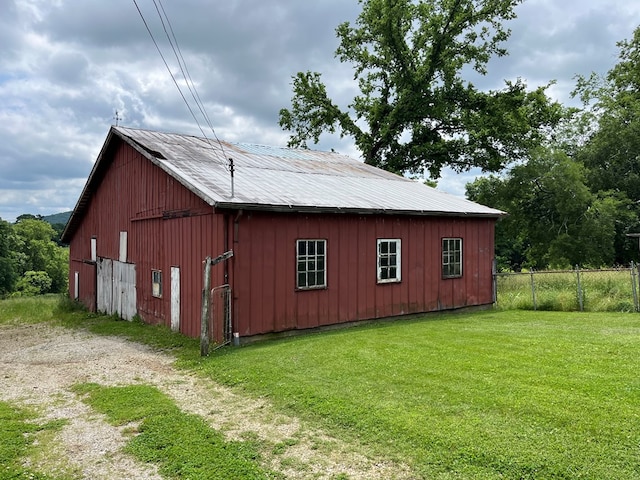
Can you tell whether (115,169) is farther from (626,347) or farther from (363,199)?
(626,347)

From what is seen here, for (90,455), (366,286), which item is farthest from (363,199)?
(90,455)

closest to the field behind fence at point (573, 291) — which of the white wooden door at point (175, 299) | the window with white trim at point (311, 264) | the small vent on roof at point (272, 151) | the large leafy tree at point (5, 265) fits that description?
the window with white trim at point (311, 264)

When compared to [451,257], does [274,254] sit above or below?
above

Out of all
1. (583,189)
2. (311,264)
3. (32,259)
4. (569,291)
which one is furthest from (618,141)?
(32,259)

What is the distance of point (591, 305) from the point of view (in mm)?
→ 14969

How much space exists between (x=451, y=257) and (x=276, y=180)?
5.61 meters

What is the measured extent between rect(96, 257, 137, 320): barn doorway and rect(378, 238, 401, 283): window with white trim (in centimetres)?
742

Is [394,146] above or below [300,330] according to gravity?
above

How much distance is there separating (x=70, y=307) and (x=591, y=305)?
17.9 metres

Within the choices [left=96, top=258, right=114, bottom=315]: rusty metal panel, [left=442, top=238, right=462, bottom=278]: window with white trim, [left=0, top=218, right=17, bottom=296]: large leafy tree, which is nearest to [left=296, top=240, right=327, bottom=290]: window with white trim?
[left=442, top=238, right=462, bottom=278]: window with white trim

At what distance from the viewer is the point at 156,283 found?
45.6 feet

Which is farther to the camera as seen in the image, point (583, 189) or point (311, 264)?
point (583, 189)

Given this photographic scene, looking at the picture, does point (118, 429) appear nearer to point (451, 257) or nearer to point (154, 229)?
point (154, 229)

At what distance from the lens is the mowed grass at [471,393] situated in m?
4.57
